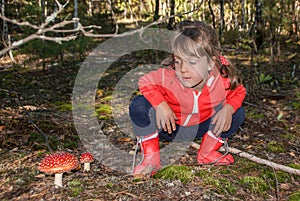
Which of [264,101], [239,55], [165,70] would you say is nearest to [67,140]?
[165,70]

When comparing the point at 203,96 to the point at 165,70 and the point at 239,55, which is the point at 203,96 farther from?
the point at 239,55

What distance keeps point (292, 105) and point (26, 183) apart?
4.74m

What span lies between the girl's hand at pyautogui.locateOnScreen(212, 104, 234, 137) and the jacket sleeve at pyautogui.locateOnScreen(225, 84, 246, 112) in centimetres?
6

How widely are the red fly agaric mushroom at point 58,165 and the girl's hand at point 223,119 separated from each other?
1373 mm

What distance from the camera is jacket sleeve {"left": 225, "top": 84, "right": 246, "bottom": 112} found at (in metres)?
2.96

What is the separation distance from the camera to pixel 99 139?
3.99 m

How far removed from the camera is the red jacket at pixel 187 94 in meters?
2.90

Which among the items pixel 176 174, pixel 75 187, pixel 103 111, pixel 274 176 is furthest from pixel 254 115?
pixel 75 187

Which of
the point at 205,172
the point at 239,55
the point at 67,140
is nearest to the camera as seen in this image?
the point at 205,172

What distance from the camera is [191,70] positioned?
2.73 metres

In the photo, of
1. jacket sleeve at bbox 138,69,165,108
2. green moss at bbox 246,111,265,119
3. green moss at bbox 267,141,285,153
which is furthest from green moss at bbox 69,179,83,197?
green moss at bbox 246,111,265,119

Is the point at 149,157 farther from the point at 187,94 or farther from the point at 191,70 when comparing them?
the point at 191,70

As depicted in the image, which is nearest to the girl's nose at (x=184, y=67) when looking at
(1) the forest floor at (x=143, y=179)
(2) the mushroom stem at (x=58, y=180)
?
(1) the forest floor at (x=143, y=179)

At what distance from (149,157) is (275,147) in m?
1.70
